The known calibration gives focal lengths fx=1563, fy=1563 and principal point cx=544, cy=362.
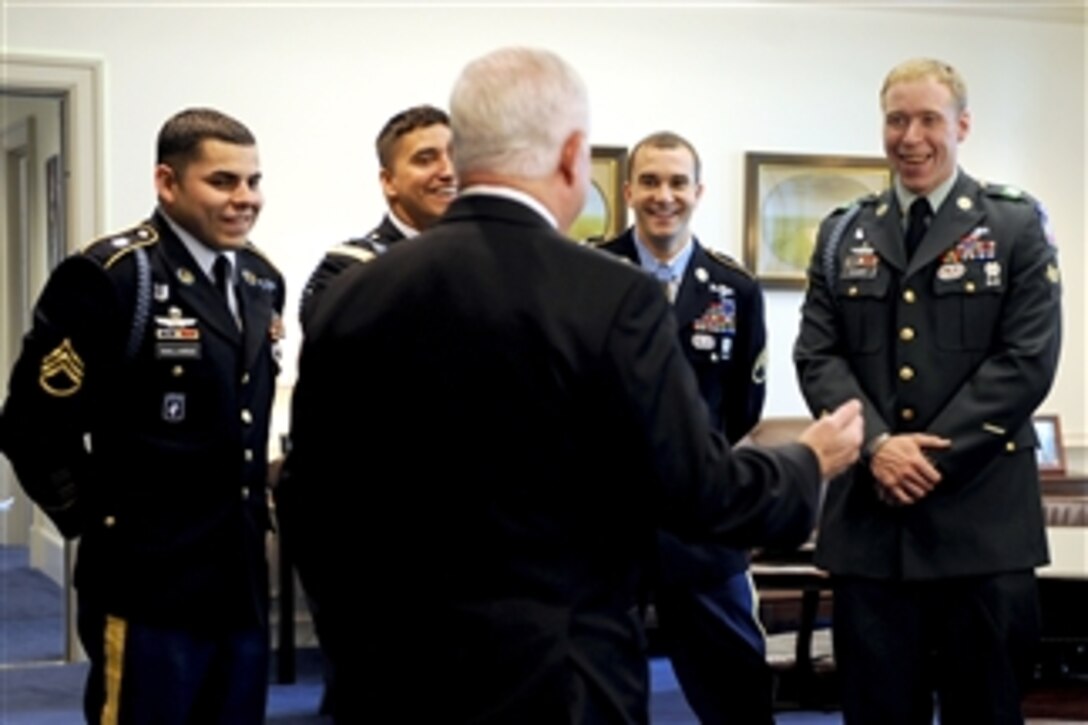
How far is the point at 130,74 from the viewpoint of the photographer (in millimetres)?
5789

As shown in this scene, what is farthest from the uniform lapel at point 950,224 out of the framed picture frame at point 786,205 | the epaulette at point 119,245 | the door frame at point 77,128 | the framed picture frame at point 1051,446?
the framed picture frame at point 1051,446

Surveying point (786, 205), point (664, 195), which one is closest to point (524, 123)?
point (664, 195)

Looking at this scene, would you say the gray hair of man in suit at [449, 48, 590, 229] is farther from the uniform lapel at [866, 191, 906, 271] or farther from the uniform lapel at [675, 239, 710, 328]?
the uniform lapel at [675, 239, 710, 328]

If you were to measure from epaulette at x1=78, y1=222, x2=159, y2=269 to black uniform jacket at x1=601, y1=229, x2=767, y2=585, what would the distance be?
1.13 m

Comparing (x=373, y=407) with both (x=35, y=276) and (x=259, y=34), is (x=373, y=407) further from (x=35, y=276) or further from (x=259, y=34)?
(x=35, y=276)

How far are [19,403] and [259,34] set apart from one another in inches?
140

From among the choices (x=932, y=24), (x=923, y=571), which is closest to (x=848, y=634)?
(x=923, y=571)

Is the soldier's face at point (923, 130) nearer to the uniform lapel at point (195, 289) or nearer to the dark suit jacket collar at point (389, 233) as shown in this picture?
the dark suit jacket collar at point (389, 233)

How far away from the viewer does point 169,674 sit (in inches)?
101

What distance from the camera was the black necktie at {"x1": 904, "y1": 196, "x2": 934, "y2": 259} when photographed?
2.93 metres

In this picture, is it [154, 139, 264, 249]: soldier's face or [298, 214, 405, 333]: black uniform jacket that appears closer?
[154, 139, 264, 249]: soldier's face

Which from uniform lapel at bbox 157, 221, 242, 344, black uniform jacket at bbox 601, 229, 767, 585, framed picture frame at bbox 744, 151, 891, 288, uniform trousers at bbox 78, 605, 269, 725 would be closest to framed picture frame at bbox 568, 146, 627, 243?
framed picture frame at bbox 744, 151, 891, 288

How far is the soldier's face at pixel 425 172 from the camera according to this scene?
297 centimetres

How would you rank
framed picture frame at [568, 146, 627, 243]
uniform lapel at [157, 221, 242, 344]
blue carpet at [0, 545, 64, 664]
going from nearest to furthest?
uniform lapel at [157, 221, 242, 344], blue carpet at [0, 545, 64, 664], framed picture frame at [568, 146, 627, 243]
